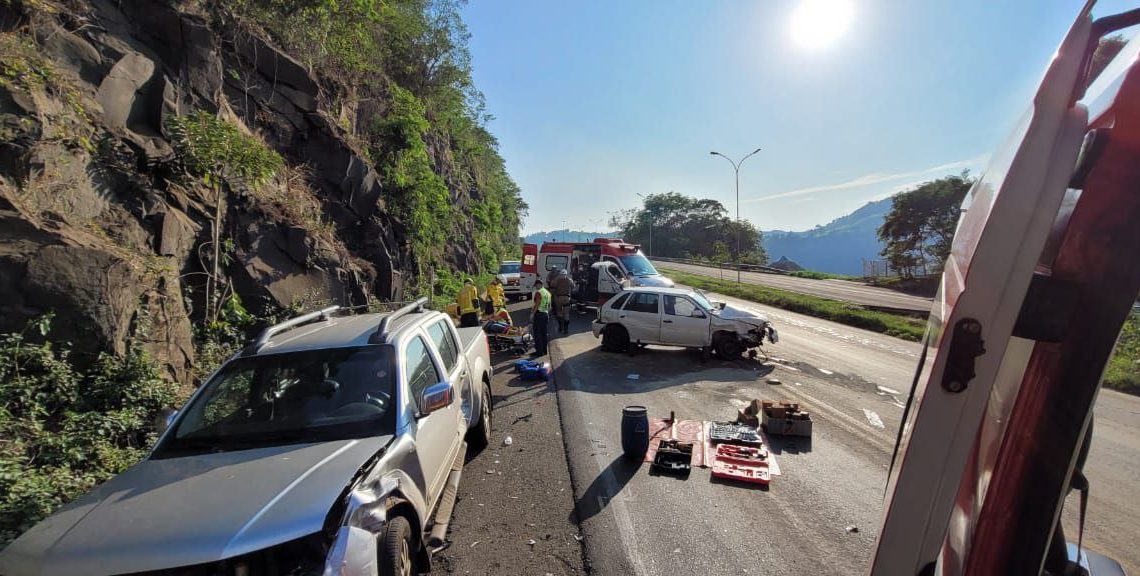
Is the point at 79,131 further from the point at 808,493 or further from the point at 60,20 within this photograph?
A: the point at 808,493

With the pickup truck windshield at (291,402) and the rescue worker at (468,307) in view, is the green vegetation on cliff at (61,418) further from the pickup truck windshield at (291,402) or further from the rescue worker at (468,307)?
the rescue worker at (468,307)

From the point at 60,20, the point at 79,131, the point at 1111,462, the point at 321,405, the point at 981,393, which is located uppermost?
the point at 60,20

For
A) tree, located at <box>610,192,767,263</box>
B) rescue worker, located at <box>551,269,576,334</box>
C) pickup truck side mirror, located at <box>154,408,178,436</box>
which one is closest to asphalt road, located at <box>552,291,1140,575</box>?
pickup truck side mirror, located at <box>154,408,178,436</box>

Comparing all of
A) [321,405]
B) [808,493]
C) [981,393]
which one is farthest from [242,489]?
[808,493]

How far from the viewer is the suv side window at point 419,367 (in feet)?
13.0

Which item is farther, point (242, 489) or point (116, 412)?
point (116, 412)

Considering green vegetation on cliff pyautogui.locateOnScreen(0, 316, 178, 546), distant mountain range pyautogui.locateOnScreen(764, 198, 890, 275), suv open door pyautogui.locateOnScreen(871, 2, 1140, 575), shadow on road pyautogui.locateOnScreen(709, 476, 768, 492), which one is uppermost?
suv open door pyautogui.locateOnScreen(871, 2, 1140, 575)

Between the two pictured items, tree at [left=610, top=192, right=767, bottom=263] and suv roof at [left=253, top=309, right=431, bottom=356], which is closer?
suv roof at [left=253, top=309, right=431, bottom=356]

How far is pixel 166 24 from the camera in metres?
8.49

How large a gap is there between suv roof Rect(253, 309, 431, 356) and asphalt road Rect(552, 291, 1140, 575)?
230 centimetres

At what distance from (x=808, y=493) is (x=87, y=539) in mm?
5115

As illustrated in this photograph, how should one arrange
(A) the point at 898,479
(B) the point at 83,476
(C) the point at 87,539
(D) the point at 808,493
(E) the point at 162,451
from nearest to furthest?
(A) the point at 898,479 < (C) the point at 87,539 < (E) the point at 162,451 < (B) the point at 83,476 < (D) the point at 808,493

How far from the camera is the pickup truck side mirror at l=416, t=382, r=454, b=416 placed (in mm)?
3494

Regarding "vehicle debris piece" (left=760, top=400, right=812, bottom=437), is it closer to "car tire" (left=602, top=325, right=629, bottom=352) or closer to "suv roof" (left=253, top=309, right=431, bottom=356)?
"suv roof" (left=253, top=309, right=431, bottom=356)
